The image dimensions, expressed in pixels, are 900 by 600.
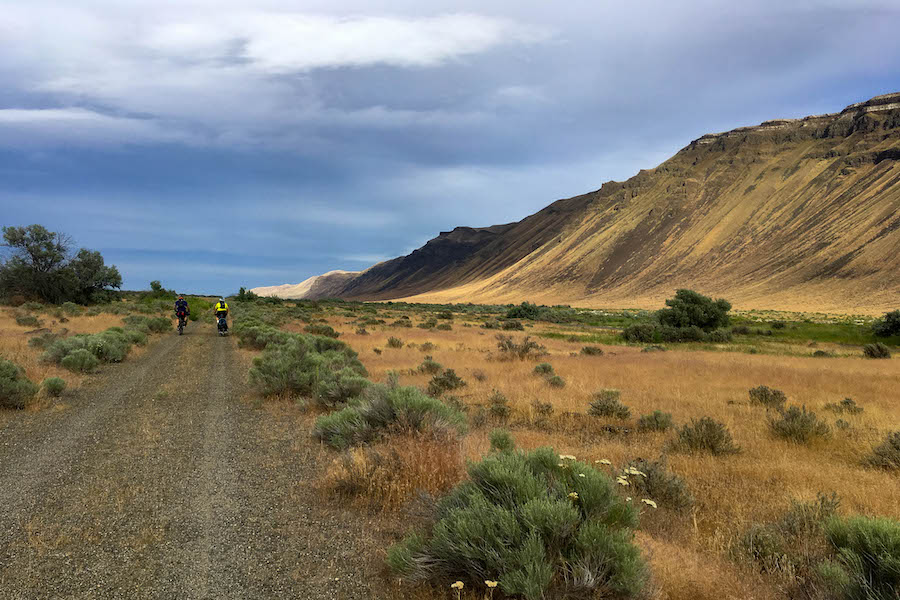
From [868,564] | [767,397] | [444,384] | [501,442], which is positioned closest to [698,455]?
[501,442]

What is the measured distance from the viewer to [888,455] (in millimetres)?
6430

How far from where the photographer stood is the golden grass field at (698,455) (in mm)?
4020

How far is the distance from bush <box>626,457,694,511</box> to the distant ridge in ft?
234

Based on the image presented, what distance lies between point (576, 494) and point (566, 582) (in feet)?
2.49

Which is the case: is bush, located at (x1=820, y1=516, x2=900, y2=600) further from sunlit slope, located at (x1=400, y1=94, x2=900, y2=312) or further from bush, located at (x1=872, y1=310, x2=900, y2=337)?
sunlit slope, located at (x1=400, y1=94, x2=900, y2=312)

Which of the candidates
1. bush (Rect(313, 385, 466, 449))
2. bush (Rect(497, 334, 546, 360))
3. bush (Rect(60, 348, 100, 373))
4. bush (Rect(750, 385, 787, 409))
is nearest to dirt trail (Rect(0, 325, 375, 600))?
bush (Rect(313, 385, 466, 449))

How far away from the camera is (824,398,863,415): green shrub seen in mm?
9551

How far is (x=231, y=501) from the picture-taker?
4715 mm

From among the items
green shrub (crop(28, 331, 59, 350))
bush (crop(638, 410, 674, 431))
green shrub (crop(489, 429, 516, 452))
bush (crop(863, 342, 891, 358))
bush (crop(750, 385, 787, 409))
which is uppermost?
green shrub (crop(28, 331, 59, 350))

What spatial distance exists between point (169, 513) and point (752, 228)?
108233 millimetres

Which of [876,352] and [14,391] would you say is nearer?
[14,391]

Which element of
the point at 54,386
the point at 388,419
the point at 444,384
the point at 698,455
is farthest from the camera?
the point at 444,384

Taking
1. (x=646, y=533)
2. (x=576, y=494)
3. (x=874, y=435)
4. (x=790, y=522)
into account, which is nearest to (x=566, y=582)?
(x=576, y=494)

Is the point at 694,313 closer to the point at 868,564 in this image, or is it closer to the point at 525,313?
the point at 525,313
